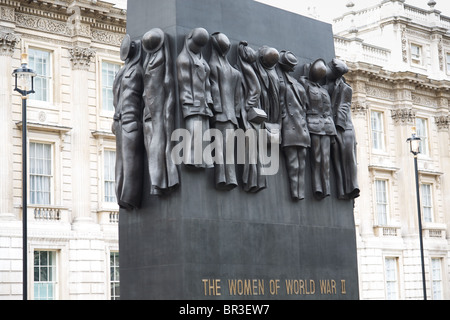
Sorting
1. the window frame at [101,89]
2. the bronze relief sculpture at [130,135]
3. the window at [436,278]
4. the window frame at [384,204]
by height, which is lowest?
the window at [436,278]

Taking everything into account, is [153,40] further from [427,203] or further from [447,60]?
[447,60]

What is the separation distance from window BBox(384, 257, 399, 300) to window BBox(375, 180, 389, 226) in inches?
88.1

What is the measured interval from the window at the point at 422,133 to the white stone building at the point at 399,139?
6 cm

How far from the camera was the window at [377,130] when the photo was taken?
47.8 meters

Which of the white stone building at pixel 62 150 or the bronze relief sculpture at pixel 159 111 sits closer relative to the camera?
the bronze relief sculpture at pixel 159 111

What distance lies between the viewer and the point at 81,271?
1291 inches

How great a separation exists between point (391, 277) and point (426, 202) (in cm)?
558

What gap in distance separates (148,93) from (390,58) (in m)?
40.1

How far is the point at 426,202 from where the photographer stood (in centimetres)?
4959

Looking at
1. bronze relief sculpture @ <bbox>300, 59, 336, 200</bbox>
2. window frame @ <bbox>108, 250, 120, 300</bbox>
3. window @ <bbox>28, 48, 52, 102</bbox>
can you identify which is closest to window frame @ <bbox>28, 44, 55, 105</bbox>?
window @ <bbox>28, 48, 52, 102</bbox>

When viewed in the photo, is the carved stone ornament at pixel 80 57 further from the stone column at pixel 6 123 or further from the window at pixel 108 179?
the window at pixel 108 179

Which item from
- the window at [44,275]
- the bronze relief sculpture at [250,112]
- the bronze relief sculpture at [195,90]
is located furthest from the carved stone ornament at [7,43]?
the bronze relief sculpture at [195,90]

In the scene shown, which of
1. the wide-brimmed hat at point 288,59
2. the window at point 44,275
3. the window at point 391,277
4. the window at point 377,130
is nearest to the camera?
the wide-brimmed hat at point 288,59
